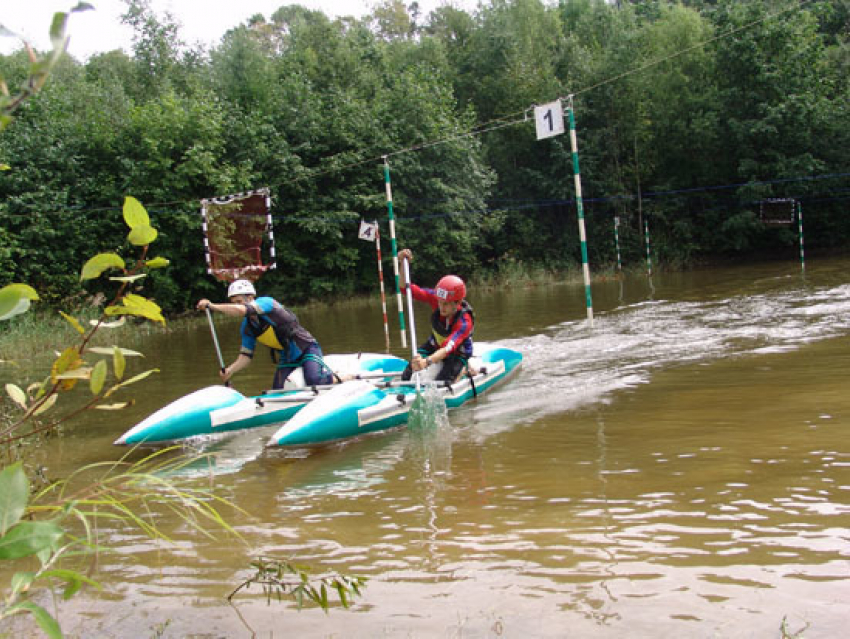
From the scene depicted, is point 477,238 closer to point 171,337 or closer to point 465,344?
point 171,337

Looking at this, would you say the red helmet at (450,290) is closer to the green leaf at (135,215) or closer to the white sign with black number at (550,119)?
the white sign with black number at (550,119)

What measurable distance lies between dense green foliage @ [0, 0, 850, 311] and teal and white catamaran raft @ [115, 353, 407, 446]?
13.8 metres

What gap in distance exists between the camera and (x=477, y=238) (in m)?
25.2

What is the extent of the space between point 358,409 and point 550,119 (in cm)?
529

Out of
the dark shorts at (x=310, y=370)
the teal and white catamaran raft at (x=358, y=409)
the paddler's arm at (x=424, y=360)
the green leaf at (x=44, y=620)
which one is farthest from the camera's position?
the dark shorts at (x=310, y=370)

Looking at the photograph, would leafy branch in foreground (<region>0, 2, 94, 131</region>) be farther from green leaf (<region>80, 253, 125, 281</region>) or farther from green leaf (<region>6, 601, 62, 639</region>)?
green leaf (<region>6, 601, 62, 639</region>)

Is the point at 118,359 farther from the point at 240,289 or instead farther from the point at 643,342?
the point at 643,342

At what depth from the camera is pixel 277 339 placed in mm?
7051

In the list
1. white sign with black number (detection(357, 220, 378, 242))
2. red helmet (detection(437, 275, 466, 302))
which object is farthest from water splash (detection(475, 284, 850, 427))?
white sign with black number (detection(357, 220, 378, 242))

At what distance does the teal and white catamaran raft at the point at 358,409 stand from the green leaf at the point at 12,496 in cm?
424

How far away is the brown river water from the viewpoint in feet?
8.88

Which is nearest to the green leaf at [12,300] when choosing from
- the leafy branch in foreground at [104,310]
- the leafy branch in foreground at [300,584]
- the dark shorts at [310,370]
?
the leafy branch in foreground at [104,310]

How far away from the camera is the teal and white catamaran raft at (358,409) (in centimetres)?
557

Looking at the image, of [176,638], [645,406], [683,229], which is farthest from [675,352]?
[683,229]
